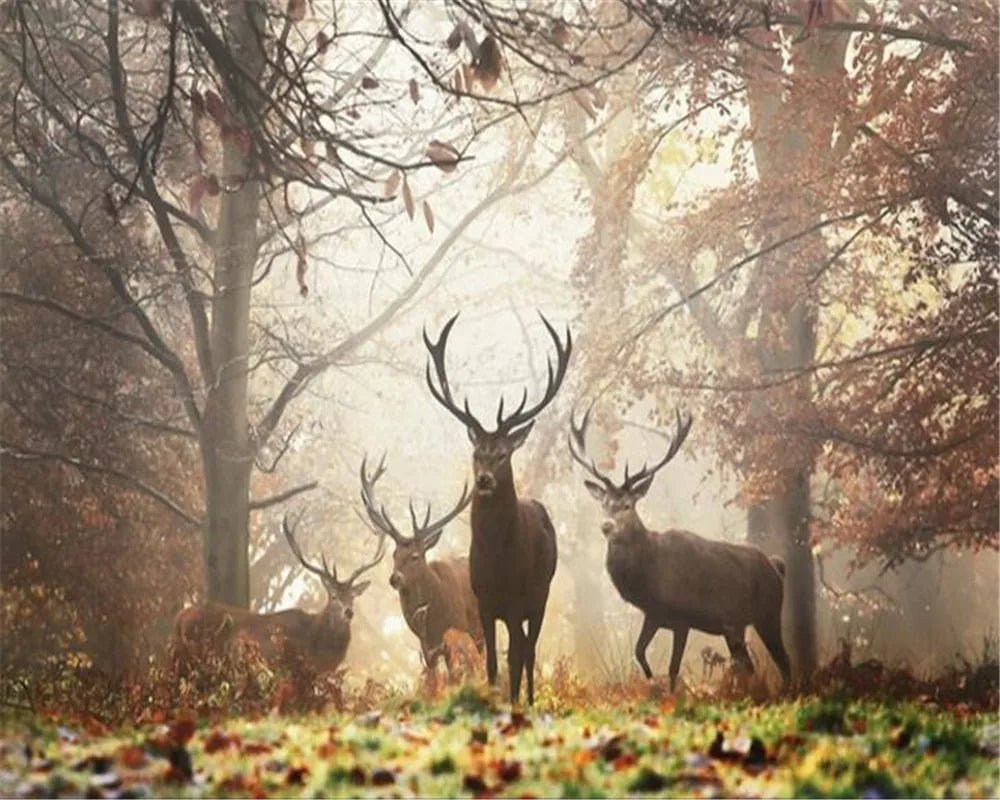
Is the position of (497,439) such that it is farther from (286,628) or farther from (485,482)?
(286,628)

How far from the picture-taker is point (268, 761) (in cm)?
466

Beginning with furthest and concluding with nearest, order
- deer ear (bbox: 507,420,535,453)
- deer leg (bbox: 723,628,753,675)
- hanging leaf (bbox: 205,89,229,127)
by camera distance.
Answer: deer leg (bbox: 723,628,753,675)
deer ear (bbox: 507,420,535,453)
hanging leaf (bbox: 205,89,229,127)

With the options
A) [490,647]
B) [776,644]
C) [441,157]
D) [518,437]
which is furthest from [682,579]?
[441,157]

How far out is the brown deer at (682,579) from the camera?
6.99 meters

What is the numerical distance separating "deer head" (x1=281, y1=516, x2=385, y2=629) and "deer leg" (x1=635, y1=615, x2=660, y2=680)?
1.64 m

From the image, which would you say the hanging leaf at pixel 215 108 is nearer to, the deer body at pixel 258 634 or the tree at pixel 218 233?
the tree at pixel 218 233

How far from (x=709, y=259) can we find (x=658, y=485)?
1.35m

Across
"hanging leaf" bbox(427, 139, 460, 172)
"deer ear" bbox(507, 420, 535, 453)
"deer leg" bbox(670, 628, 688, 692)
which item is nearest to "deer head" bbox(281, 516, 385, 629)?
"deer leg" bbox(670, 628, 688, 692)

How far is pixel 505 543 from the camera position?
6.44m

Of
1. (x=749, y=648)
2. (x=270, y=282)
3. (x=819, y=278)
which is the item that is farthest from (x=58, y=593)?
(x=819, y=278)

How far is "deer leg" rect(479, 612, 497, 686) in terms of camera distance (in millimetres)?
6420

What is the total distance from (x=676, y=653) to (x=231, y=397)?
268 cm

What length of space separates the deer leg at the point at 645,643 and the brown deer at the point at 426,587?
887mm

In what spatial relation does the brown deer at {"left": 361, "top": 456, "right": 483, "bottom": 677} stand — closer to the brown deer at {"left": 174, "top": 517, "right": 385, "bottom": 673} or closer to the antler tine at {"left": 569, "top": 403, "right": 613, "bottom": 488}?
the brown deer at {"left": 174, "top": 517, "right": 385, "bottom": 673}
